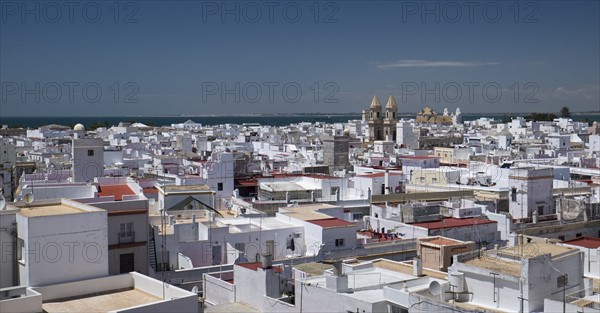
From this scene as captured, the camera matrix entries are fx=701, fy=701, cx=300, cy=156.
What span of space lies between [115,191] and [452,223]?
1002cm

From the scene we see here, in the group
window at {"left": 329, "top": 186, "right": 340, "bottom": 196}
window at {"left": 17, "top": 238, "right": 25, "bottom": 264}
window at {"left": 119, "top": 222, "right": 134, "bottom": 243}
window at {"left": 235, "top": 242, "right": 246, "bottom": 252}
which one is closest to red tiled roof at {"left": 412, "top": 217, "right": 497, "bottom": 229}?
window at {"left": 235, "top": 242, "right": 246, "bottom": 252}

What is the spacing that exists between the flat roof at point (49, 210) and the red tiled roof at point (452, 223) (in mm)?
10912

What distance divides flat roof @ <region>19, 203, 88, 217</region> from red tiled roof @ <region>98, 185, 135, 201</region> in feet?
12.6

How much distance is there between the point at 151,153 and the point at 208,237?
33.5 m

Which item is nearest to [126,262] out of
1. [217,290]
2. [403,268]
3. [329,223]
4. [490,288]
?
[217,290]

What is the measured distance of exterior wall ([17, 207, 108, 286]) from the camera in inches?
483

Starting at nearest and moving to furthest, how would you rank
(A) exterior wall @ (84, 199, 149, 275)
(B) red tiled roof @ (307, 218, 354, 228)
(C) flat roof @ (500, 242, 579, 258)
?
1. (C) flat roof @ (500, 242, 579, 258)
2. (A) exterior wall @ (84, 199, 149, 275)
3. (B) red tiled roof @ (307, 218, 354, 228)

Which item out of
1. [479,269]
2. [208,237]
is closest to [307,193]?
[208,237]

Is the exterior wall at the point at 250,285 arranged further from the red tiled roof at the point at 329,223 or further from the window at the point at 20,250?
the red tiled roof at the point at 329,223

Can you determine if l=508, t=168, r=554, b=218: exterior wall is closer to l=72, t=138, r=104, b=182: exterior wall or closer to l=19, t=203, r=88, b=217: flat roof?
l=72, t=138, r=104, b=182: exterior wall

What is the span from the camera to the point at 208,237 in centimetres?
1892

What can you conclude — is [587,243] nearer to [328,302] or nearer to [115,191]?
[328,302]

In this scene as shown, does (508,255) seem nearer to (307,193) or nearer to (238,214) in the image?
(238,214)

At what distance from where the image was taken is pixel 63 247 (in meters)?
12.6
